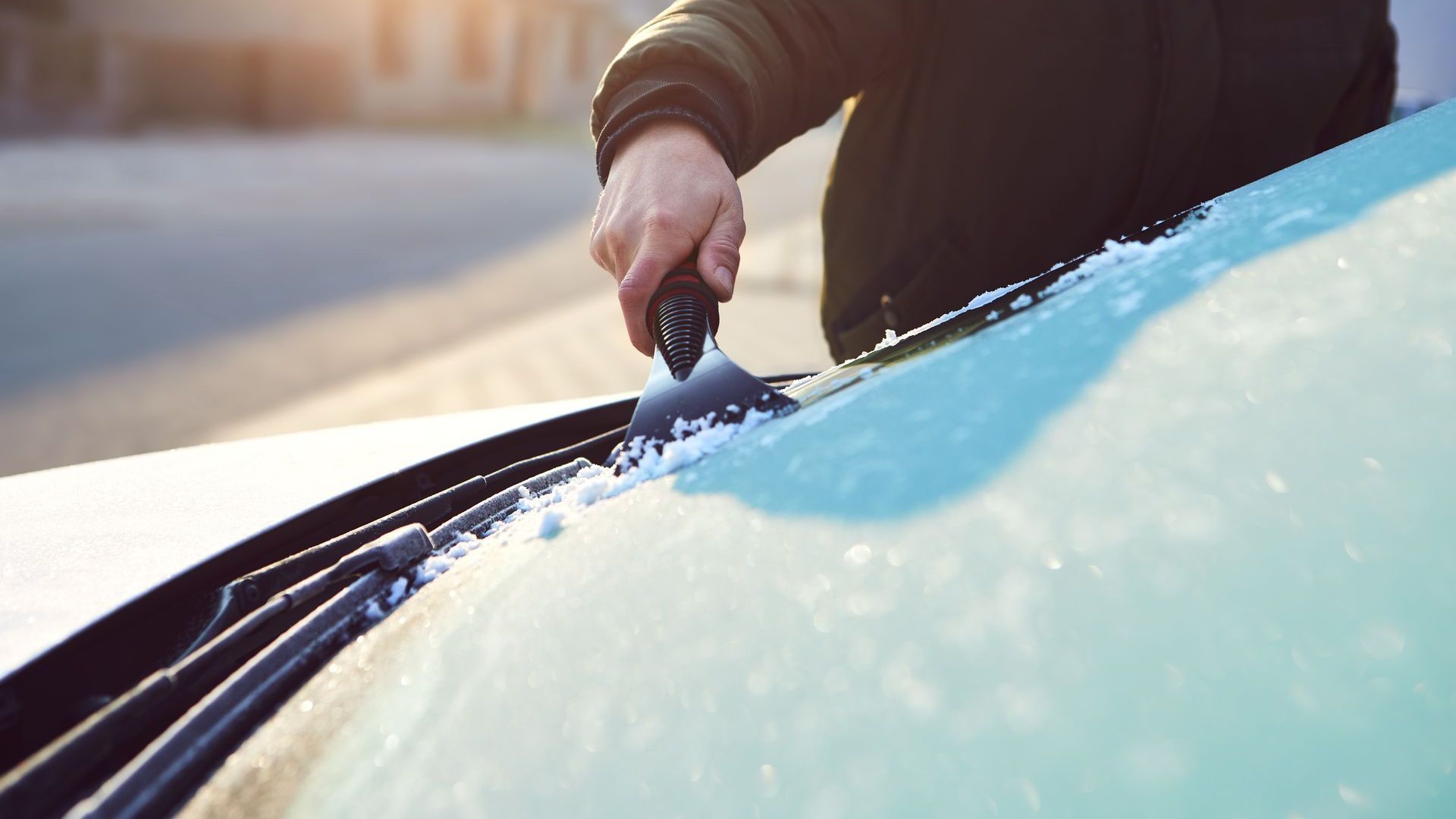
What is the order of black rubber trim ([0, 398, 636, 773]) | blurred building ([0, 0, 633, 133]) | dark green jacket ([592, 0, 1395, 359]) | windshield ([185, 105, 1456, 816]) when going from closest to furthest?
windshield ([185, 105, 1456, 816]), black rubber trim ([0, 398, 636, 773]), dark green jacket ([592, 0, 1395, 359]), blurred building ([0, 0, 633, 133])

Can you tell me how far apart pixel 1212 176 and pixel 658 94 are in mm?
848

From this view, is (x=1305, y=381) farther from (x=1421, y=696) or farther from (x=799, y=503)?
(x=799, y=503)

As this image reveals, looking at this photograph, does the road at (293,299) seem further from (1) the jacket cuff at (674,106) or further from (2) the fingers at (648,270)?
(2) the fingers at (648,270)

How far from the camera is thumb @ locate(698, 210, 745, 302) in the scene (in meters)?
1.04

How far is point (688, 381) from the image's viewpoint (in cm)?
91

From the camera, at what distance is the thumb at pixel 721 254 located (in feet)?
3.41

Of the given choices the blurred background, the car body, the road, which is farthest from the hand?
the road

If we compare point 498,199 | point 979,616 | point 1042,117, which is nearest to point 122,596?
point 979,616

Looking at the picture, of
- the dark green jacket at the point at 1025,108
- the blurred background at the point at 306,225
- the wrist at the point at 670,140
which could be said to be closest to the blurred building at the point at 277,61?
the blurred background at the point at 306,225

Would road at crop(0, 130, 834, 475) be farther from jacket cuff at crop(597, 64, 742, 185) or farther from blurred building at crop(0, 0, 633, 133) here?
jacket cuff at crop(597, 64, 742, 185)

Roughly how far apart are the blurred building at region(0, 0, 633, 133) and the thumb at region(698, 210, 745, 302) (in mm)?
15605

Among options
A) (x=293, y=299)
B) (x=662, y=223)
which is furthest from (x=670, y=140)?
(x=293, y=299)

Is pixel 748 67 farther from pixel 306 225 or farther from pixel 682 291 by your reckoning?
pixel 306 225

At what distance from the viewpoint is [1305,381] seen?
2.14 feet
